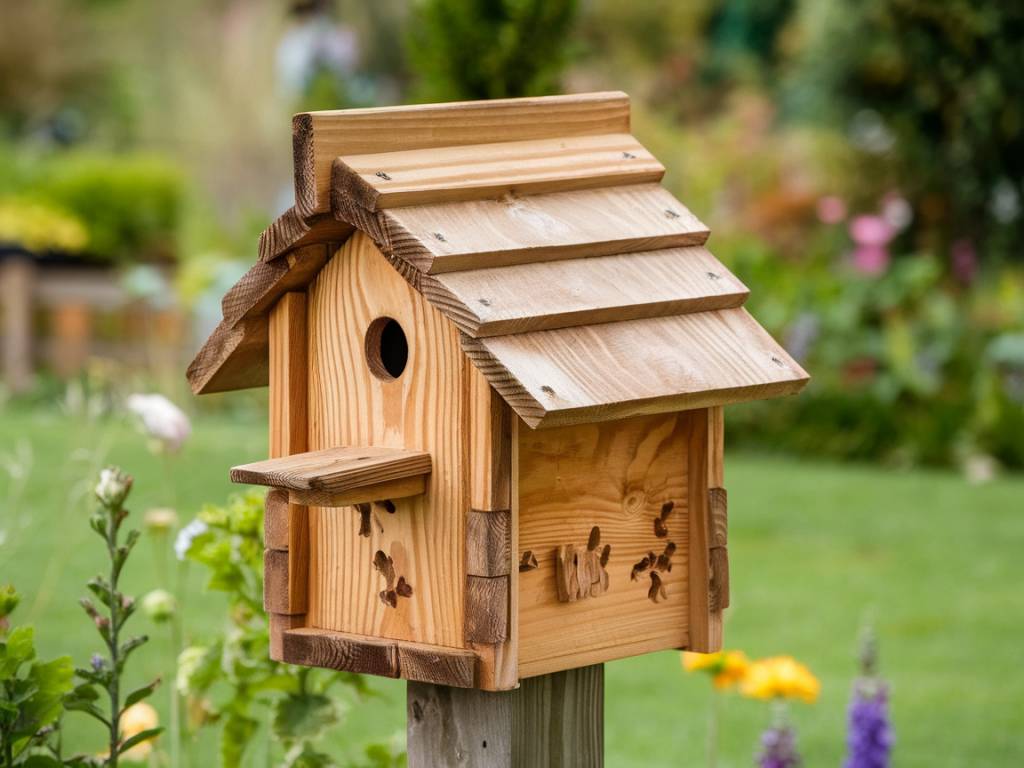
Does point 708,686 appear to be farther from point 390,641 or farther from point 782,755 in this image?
point 390,641

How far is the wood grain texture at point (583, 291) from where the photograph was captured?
2125 millimetres

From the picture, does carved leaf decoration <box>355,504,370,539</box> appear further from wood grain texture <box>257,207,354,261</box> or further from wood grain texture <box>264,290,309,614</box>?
wood grain texture <box>257,207,354,261</box>

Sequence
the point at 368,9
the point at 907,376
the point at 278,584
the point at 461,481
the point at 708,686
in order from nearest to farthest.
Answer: the point at 461,481
the point at 278,584
the point at 708,686
the point at 907,376
the point at 368,9

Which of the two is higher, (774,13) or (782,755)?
(774,13)

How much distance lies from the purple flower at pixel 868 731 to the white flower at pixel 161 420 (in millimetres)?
1457

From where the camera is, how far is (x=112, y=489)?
8.11 feet

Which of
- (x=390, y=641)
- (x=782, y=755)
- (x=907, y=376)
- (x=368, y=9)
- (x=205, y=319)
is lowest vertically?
(x=782, y=755)


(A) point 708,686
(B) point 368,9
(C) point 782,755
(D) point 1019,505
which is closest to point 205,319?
(D) point 1019,505

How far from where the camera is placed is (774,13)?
908 inches

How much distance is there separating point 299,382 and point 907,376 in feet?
24.3

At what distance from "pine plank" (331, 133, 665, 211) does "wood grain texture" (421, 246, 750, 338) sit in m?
0.15

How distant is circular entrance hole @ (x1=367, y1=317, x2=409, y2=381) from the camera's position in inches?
93.4

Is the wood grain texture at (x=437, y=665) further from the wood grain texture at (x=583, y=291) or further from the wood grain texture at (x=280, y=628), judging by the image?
the wood grain texture at (x=583, y=291)

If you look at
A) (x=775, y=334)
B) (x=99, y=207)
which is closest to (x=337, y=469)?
(x=775, y=334)
